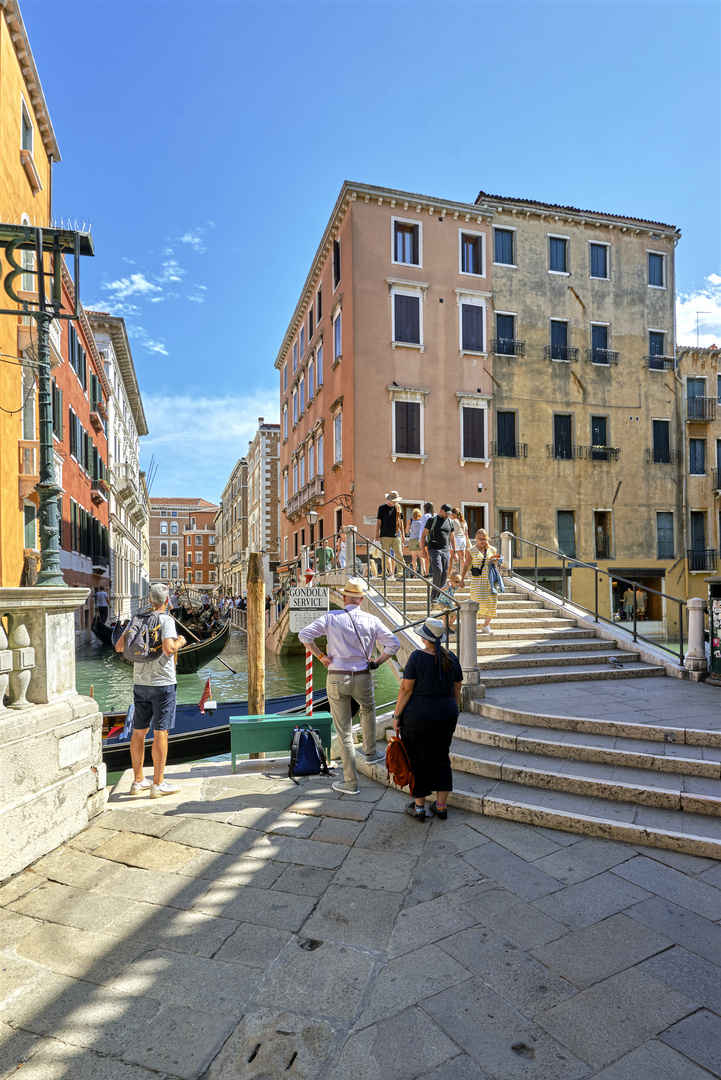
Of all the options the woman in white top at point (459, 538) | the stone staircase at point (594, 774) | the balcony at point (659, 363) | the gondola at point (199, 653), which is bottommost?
the gondola at point (199, 653)

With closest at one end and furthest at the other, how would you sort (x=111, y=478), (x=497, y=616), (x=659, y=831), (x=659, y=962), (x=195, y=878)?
(x=659, y=962) → (x=195, y=878) → (x=659, y=831) → (x=497, y=616) → (x=111, y=478)

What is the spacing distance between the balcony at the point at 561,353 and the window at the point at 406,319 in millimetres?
5168

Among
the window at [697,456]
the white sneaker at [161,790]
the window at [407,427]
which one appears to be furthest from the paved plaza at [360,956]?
the window at [697,456]

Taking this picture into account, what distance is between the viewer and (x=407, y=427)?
67.9ft

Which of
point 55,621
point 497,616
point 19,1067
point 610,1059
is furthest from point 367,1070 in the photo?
point 497,616

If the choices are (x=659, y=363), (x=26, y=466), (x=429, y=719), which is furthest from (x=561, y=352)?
(x=429, y=719)

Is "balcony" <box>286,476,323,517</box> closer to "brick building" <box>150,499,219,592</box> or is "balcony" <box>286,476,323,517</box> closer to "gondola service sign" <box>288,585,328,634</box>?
"gondola service sign" <box>288,585,328,634</box>

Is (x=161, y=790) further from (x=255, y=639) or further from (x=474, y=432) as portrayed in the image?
(x=474, y=432)

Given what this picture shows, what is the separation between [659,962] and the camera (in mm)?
2863

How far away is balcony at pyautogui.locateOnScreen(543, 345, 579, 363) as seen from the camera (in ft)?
75.0

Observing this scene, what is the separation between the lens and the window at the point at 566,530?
2255 cm

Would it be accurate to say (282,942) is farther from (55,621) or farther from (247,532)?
(247,532)

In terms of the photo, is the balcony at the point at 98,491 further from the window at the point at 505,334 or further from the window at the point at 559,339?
the window at the point at 559,339

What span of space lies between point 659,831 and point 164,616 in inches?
158
